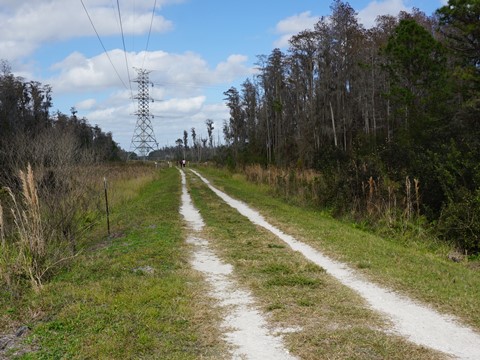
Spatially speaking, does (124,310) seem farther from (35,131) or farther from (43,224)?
(35,131)

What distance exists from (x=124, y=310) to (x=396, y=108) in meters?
28.9

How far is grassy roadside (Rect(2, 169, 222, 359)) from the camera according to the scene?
15.7 feet

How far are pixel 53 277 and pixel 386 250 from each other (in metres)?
6.54

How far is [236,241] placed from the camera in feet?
34.6

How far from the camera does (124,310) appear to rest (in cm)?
586

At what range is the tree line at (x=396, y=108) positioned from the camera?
1367 centimetres

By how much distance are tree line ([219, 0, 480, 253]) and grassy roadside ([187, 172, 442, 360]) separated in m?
6.01

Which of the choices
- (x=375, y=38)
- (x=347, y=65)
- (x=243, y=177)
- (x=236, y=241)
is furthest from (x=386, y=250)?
(x=375, y=38)

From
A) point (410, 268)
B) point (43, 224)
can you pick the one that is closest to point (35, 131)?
point (43, 224)

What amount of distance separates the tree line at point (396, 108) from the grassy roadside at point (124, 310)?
8.24 m

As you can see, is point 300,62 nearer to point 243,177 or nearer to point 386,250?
point 243,177

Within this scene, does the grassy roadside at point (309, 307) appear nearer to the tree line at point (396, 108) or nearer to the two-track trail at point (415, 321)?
the two-track trail at point (415, 321)

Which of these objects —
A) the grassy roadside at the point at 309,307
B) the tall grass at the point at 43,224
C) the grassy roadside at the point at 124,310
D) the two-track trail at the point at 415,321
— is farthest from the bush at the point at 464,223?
the tall grass at the point at 43,224

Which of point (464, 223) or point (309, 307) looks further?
point (464, 223)
